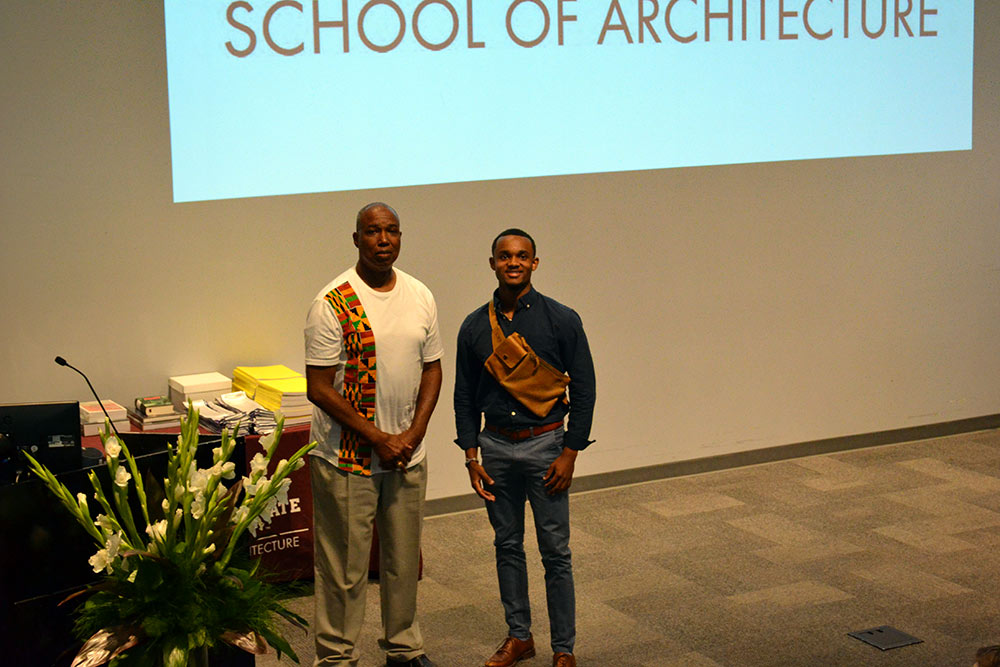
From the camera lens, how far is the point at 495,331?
3.67 meters

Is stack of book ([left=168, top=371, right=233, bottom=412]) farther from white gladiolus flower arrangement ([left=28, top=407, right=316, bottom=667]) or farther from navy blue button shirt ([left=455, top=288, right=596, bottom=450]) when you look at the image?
white gladiolus flower arrangement ([left=28, top=407, right=316, bottom=667])

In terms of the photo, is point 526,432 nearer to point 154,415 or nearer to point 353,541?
point 353,541

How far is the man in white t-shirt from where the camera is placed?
11.5 feet

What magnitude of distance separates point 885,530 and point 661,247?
68.4 inches

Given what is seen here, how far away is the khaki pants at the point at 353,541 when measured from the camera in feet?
11.7

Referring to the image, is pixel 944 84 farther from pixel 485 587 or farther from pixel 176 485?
pixel 176 485

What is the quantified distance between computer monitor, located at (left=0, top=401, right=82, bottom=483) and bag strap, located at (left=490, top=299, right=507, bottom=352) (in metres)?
1.23

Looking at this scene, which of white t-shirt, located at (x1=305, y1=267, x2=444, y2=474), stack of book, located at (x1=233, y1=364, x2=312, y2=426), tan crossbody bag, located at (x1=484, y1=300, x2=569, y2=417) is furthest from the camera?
stack of book, located at (x1=233, y1=364, x2=312, y2=426)

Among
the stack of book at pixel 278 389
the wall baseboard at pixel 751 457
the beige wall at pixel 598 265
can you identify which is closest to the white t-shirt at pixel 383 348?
the stack of book at pixel 278 389

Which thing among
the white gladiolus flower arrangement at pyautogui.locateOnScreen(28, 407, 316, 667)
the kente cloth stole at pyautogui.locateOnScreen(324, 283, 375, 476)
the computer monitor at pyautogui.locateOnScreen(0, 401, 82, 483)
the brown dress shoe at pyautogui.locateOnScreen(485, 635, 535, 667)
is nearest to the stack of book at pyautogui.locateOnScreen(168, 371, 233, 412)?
the kente cloth stole at pyautogui.locateOnScreen(324, 283, 375, 476)

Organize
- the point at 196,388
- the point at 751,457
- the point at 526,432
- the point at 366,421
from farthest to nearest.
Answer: the point at 751,457 < the point at 196,388 < the point at 526,432 < the point at 366,421

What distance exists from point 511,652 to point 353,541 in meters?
0.66

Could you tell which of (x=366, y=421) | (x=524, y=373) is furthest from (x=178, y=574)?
(x=524, y=373)

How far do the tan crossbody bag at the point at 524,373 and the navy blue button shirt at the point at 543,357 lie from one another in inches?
1.1
